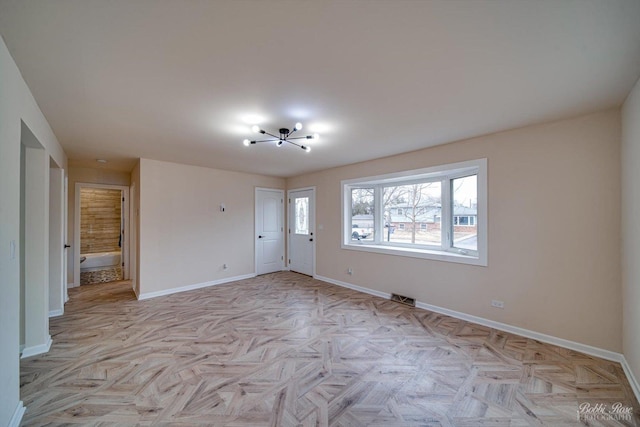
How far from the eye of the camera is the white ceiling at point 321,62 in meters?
1.27

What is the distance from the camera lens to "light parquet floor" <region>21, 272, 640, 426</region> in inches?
70.0

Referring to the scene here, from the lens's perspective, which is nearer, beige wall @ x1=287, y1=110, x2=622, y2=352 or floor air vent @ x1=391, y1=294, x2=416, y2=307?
beige wall @ x1=287, y1=110, x2=622, y2=352

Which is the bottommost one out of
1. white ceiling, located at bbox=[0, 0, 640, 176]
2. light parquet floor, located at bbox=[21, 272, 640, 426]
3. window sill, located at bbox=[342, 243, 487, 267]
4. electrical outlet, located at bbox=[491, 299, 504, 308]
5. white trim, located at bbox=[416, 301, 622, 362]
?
light parquet floor, located at bbox=[21, 272, 640, 426]

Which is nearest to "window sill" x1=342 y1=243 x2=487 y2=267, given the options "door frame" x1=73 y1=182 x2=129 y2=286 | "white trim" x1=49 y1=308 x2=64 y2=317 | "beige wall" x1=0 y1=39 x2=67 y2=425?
"beige wall" x1=0 y1=39 x2=67 y2=425

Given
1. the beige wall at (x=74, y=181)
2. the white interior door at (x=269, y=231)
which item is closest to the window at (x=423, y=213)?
the white interior door at (x=269, y=231)

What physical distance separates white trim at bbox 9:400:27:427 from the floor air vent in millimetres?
4049

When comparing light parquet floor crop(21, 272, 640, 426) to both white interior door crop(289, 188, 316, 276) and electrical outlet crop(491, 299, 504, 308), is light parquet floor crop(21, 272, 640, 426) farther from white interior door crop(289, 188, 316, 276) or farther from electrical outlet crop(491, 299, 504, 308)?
white interior door crop(289, 188, 316, 276)

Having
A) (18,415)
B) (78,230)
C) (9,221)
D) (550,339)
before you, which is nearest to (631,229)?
(550,339)

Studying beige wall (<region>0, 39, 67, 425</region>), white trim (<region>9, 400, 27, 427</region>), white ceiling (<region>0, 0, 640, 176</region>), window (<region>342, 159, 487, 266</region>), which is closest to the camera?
white ceiling (<region>0, 0, 640, 176</region>)

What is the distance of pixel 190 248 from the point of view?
15.8ft

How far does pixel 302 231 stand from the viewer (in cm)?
610

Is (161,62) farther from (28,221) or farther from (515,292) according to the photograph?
(515,292)

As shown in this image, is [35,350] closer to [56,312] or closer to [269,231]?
[56,312]

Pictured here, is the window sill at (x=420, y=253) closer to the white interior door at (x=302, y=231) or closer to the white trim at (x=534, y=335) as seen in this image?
the white trim at (x=534, y=335)
